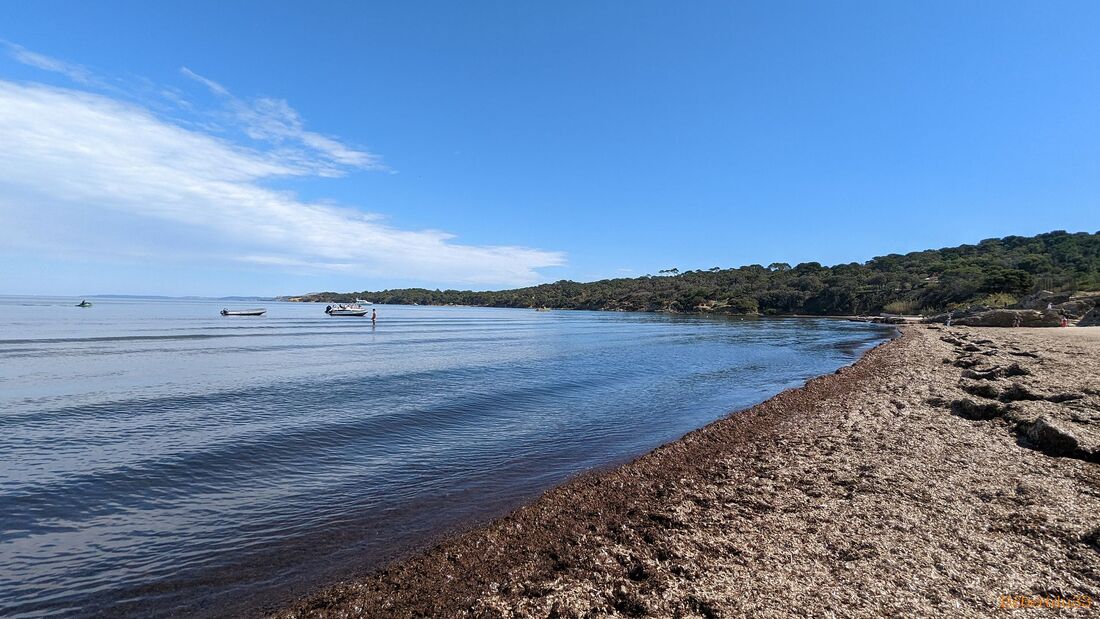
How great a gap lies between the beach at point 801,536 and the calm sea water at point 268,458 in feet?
4.76

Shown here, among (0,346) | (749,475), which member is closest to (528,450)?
(749,475)

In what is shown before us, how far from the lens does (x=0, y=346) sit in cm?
3281

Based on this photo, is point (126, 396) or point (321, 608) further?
point (126, 396)

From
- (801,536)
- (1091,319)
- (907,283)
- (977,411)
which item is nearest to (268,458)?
(801,536)

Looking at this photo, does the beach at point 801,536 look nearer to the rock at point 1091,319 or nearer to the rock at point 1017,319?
the rock at point 1017,319

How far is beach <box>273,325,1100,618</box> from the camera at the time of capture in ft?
14.9

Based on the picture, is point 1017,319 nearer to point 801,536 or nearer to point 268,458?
point 801,536

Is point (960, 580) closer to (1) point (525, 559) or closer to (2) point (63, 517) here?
(1) point (525, 559)

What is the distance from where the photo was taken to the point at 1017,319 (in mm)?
46219

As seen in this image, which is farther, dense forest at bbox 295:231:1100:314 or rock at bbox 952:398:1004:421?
dense forest at bbox 295:231:1100:314

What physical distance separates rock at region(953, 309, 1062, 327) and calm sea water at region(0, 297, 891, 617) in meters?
35.0

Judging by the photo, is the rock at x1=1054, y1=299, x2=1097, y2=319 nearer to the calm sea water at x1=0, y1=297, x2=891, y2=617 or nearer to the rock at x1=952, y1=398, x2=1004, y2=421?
the calm sea water at x1=0, y1=297, x2=891, y2=617

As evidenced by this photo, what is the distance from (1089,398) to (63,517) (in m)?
20.7

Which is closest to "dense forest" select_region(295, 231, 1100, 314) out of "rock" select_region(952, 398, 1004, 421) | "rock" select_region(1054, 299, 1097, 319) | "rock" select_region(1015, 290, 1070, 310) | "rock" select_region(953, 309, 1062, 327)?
"rock" select_region(1015, 290, 1070, 310)
